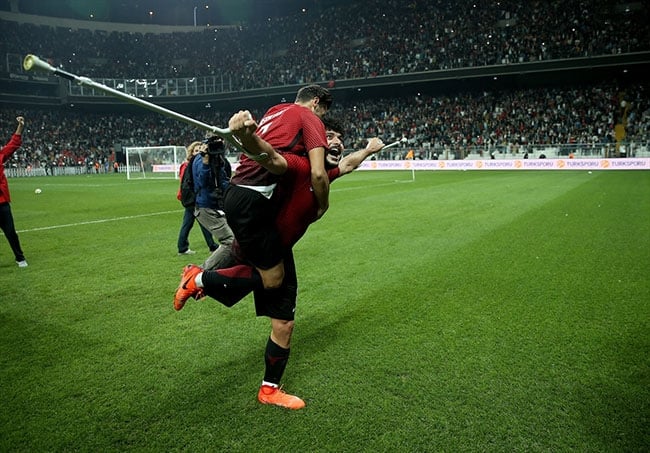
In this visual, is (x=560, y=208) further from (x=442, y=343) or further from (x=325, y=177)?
(x=325, y=177)

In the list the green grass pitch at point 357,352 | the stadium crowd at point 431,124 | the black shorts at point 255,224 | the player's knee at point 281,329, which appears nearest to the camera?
the green grass pitch at point 357,352

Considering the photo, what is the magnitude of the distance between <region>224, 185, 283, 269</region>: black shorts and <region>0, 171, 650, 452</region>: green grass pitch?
1.04 metres

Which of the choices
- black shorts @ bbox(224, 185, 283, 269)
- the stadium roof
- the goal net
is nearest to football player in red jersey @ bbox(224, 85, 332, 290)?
black shorts @ bbox(224, 185, 283, 269)

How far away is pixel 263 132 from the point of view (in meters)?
3.18

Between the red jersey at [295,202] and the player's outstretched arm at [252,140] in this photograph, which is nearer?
the player's outstretched arm at [252,140]

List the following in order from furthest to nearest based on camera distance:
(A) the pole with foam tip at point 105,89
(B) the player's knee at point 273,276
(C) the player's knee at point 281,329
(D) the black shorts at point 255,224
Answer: (C) the player's knee at point 281,329, (B) the player's knee at point 273,276, (D) the black shorts at point 255,224, (A) the pole with foam tip at point 105,89

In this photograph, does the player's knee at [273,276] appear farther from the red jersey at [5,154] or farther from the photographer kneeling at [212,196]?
the red jersey at [5,154]

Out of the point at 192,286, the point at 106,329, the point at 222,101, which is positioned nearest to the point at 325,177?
the point at 192,286

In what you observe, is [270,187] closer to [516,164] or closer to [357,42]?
[516,164]

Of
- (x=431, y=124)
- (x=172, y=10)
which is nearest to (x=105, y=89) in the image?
(x=431, y=124)

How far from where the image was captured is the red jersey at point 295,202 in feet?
10.3

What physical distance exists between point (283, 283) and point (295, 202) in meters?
0.58

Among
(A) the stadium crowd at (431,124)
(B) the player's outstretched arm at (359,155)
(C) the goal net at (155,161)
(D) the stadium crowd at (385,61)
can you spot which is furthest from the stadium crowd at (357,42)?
(B) the player's outstretched arm at (359,155)

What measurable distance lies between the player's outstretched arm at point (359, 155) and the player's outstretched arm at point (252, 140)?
1.28 metres
